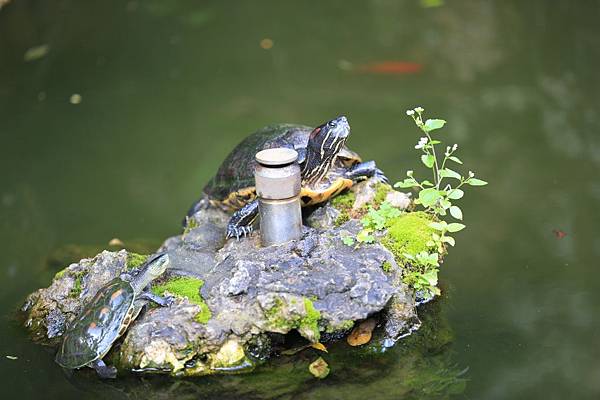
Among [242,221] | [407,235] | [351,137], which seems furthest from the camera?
[351,137]

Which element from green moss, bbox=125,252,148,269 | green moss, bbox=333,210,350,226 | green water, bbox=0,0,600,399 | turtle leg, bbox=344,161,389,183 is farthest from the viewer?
turtle leg, bbox=344,161,389,183

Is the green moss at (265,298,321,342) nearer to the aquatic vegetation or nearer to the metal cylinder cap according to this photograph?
the aquatic vegetation

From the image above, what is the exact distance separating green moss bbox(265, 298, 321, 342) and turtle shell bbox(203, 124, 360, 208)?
879mm

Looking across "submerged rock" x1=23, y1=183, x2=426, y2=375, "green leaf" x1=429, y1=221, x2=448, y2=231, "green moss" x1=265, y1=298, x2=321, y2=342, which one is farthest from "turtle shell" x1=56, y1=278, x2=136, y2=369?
"green leaf" x1=429, y1=221, x2=448, y2=231

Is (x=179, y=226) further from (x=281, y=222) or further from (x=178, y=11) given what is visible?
(x=178, y=11)

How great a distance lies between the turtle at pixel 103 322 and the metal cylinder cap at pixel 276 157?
74 centimetres

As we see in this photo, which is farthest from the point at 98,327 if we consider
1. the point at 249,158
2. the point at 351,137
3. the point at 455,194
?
the point at 351,137

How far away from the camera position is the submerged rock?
3.08 meters

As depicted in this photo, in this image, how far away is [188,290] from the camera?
3.30m

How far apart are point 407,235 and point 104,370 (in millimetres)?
1537

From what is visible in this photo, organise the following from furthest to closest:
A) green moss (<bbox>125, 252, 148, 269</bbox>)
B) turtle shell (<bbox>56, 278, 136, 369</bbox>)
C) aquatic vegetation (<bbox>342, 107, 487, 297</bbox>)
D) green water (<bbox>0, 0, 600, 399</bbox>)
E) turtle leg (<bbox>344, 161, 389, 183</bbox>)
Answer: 1. turtle leg (<bbox>344, 161, 389, 183</bbox>)
2. green moss (<bbox>125, 252, 148, 269</bbox>)
3. aquatic vegetation (<bbox>342, 107, 487, 297</bbox>)
4. green water (<bbox>0, 0, 600, 399</bbox>)
5. turtle shell (<bbox>56, 278, 136, 369</bbox>)

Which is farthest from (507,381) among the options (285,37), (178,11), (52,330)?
(178,11)

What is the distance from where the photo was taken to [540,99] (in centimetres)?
588

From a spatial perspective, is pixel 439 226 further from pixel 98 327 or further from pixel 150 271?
Answer: pixel 98 327
